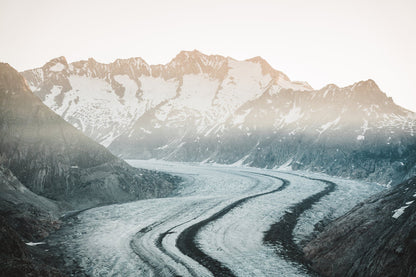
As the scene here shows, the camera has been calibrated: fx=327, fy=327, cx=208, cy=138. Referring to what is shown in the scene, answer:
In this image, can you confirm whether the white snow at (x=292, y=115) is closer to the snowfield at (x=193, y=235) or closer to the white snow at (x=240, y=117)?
the white snow at (x=240, y=117)

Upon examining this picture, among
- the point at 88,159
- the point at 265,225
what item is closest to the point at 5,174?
the point at 88,159

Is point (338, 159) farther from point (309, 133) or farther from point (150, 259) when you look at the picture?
point (150, 259)

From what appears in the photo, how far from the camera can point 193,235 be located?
28047 mm

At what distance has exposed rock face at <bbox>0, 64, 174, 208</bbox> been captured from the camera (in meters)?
44.2

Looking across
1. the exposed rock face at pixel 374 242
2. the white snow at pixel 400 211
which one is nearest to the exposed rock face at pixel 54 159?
the exposed rock face at pixel 374 242

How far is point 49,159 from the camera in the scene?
46469 mm

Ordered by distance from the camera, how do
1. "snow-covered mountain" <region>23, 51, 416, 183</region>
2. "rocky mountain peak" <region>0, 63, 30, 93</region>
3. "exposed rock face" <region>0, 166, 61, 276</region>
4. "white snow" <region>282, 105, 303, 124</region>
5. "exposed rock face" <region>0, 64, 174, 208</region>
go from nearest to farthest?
"exposed rock face" <region>0, 166, 61, 276</region>
"exposed rock face" <region>0, 64, 174, 208</region>
"rocky mountain peak" <region>0, 63, 30, 93</region>
"snow-covered mountain" <region>23, 51, 416, 183</region>
"white snow" <region>282, 105, 303, 124</region>

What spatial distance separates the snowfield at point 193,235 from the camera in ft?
69.0

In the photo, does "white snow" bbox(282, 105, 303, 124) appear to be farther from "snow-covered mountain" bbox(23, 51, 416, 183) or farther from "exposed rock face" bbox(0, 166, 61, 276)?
"exposed rock face" bbox(0, 166, 61, 276)

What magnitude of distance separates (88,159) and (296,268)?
39.9 metres

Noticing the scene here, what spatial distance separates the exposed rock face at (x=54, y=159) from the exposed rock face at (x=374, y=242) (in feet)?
107

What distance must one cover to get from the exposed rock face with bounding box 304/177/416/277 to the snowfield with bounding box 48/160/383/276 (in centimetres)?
218

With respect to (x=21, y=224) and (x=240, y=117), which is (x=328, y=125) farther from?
(x=21, y=224)


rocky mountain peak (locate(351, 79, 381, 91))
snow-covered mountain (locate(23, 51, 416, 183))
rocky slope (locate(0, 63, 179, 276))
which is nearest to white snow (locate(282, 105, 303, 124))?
snow-covered mountain (locate(23, 51, 416, 183))
